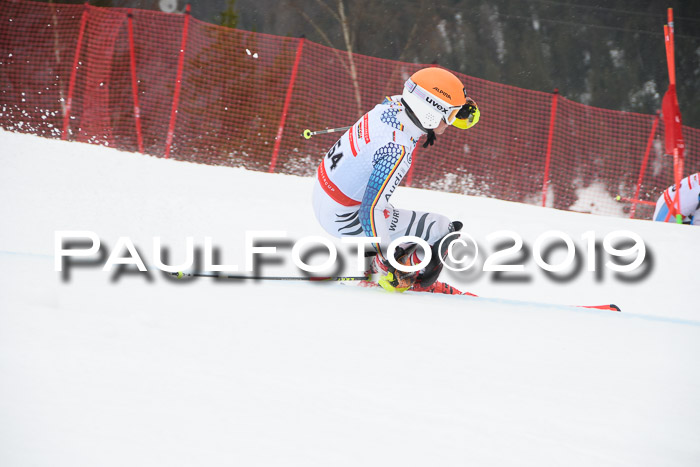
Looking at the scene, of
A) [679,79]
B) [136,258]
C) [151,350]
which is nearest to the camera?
[151,350]

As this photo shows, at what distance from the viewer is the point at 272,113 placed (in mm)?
9594

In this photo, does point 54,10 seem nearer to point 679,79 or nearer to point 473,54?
point 473,54

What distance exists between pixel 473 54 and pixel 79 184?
40.8 feet

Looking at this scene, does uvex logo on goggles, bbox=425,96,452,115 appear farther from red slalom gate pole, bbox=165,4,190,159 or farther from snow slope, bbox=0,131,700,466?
red slalom gate pole, bbox=165,4,190,159

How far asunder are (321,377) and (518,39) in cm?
1550

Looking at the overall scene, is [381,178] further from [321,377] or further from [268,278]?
[321,377]

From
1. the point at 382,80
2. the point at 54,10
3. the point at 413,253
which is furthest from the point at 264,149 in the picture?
the point at 413,253

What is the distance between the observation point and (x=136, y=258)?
3.29m

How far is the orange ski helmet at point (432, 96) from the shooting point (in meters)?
3.12

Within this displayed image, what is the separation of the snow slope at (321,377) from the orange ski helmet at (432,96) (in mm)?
959

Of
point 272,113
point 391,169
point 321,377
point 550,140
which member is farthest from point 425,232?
point 272,113

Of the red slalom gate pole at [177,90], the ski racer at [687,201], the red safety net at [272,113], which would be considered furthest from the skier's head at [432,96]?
the red slalom gate pole at [177,90]

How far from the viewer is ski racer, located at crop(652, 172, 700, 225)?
5332 mm

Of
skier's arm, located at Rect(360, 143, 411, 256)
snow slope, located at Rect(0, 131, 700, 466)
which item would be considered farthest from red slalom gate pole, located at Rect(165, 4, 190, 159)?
skier's arm, located at Rect(360, 143, 411, 256)
